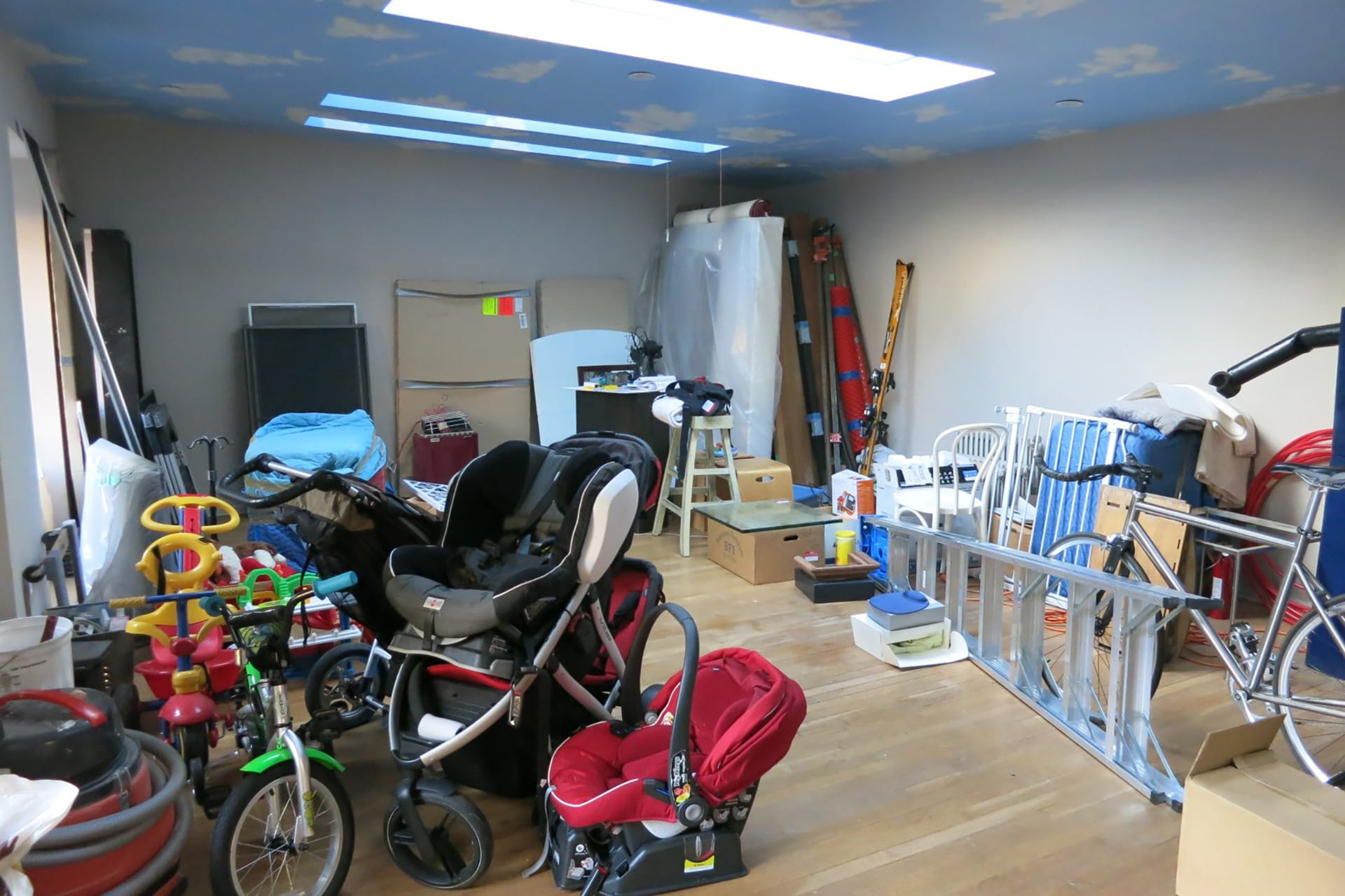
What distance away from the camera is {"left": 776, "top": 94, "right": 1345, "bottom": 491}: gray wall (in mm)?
3781

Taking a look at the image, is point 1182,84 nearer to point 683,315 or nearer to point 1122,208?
point 1122,208

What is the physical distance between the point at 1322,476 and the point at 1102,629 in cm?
99

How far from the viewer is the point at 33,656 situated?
6.75ft

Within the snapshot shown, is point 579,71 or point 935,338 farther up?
point 579,71

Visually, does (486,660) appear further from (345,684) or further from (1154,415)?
(1154,415)

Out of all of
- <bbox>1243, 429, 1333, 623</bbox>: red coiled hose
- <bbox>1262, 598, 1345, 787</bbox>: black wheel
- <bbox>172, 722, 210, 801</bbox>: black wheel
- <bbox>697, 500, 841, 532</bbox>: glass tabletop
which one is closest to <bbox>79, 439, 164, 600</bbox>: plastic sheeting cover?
<bbox>172, 722, 210, 801</bbox>: black wheel

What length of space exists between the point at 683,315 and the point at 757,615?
2.91 m

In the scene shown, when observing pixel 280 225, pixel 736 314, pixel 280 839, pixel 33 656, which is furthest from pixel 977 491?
pixel 280 225

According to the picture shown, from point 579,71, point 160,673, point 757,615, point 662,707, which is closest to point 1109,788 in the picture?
point 662,707

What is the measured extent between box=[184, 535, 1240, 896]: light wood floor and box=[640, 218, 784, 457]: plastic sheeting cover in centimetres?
245

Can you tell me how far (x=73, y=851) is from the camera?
5.11ft

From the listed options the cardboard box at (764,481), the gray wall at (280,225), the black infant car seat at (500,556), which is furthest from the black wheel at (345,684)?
the gray wall at (280,225)

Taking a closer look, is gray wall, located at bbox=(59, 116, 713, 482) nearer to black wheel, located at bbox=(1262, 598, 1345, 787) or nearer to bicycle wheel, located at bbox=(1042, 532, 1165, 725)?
bicycle wheel, located at bbox=(1042, 532, 1165, 725)

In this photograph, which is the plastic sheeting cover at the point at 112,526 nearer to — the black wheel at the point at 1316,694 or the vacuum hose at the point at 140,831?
the vacuum hose at the point at 140,831
